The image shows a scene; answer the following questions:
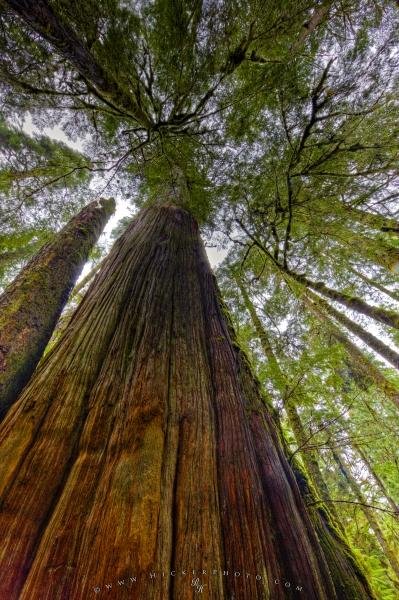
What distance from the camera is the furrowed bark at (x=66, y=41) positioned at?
2.11m

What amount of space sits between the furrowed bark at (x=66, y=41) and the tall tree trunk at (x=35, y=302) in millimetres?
1375

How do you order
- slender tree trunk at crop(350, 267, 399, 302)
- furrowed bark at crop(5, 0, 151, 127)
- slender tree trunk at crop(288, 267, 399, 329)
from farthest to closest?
slender tree trunk at crop(350, 267, 399, 302) → slender tree trunk at crop(288, 267, 399, 329) → furrowed bark at crop(5, 0, 151, 127)

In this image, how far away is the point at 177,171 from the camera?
149 inches

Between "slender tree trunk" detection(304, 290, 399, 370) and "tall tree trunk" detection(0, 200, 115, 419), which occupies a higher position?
"slender tree trunk" detection(304, 290, 399, 370)

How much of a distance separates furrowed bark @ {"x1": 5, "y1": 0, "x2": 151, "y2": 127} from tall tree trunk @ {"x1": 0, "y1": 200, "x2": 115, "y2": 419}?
1.37 meters

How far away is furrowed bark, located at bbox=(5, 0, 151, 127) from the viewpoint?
2.11 m

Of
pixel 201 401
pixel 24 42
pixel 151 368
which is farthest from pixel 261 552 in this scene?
pixel 24 42

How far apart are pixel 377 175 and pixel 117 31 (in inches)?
152

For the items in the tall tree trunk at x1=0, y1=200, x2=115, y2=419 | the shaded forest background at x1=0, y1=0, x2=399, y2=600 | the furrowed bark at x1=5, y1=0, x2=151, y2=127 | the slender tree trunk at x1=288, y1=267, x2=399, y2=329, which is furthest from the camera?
the slender tree trunk at x1=288, y1=267, x2=399, y2=329

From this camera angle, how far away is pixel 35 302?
1.96 meters

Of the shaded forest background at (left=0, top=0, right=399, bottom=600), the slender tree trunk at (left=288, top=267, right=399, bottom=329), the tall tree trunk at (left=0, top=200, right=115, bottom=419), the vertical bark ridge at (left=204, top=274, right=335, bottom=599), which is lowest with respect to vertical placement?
the vertical bark ridge at (left=204, top=274, right=335, bottom=599)

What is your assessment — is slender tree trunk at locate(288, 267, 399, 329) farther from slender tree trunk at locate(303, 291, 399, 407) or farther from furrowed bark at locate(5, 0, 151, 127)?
furrowed bark at locate(5, 0, 151, 127)

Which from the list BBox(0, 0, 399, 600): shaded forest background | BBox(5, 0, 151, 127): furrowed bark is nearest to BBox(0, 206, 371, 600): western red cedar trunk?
BBox(0, 0, 399, 600): shaded forest background

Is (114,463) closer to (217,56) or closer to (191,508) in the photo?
(191,508)
